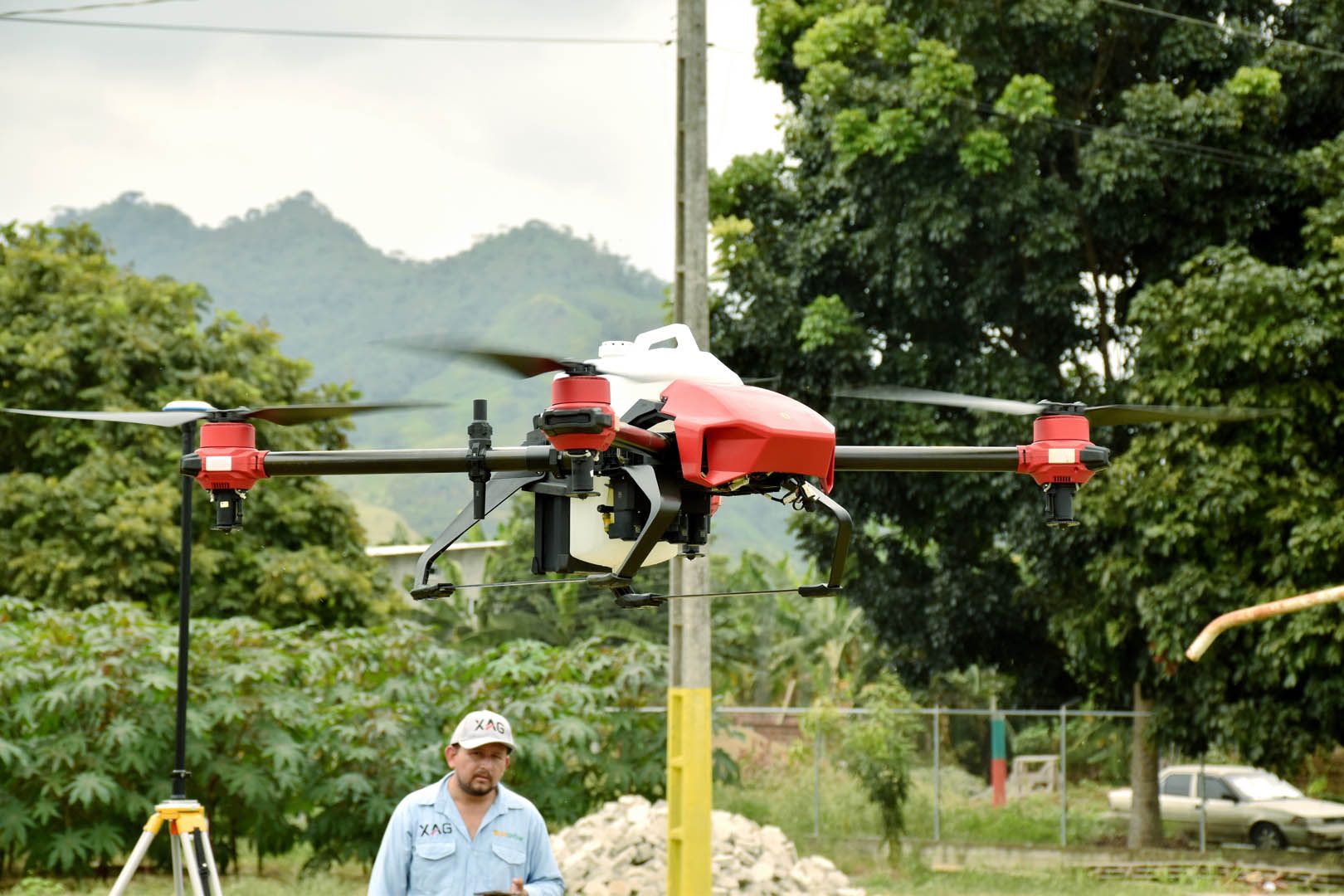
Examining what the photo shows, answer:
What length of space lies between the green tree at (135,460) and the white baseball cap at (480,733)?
39.1 feet

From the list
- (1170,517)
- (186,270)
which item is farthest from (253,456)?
(186,270)

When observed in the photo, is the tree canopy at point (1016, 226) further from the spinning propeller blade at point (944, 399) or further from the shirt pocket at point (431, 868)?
the shirt pocket at point (431, 868)

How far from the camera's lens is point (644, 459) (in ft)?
12.0

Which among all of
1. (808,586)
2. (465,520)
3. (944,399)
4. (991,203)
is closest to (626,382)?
(465,520)

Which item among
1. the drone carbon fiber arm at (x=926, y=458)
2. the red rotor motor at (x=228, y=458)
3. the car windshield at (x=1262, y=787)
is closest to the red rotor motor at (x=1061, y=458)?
the drone carbon fiber arm at (x=926, y=458)

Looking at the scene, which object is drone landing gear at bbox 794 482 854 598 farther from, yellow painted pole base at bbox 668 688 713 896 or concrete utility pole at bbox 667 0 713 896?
yellow painted pole base at bbox 668 688 713 896

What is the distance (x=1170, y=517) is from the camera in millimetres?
12805

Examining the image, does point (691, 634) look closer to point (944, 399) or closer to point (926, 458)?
point (944, 399)

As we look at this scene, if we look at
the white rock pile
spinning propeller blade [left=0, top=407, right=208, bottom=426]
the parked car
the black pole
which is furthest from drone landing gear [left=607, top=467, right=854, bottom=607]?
the parked car

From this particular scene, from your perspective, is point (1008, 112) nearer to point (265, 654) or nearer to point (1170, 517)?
point (1170, 517)

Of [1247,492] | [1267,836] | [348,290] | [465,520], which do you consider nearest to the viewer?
[465,520]

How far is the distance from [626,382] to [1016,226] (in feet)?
38.3

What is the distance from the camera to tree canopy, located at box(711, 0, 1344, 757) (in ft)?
44.8

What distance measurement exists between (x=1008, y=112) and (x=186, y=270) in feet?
511
